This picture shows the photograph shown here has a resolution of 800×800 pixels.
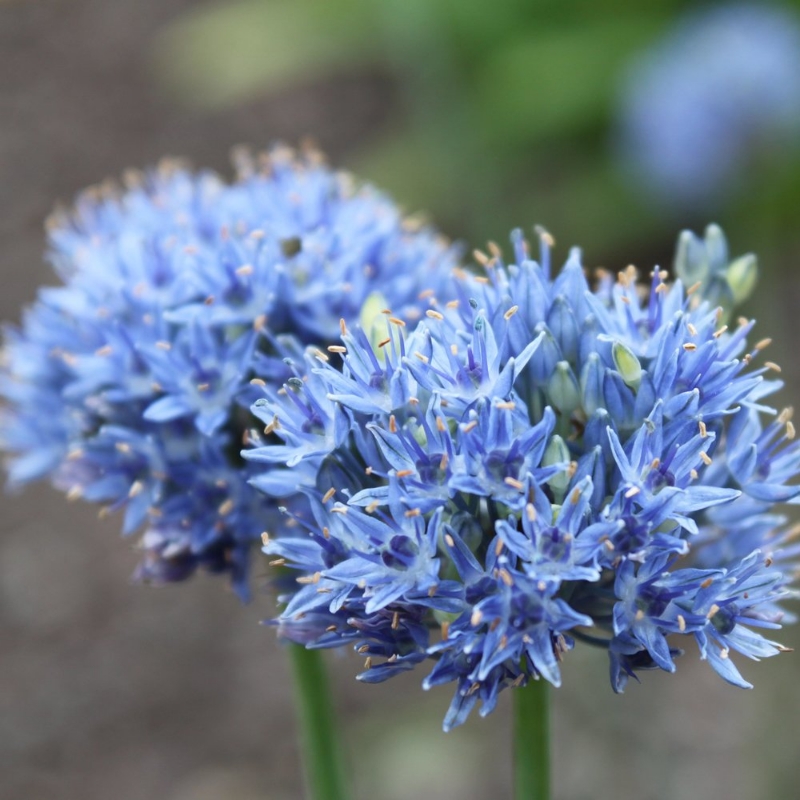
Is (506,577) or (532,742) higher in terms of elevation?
(506,577)

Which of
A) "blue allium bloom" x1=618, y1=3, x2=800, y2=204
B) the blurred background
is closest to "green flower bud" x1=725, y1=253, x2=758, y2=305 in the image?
the blurred background

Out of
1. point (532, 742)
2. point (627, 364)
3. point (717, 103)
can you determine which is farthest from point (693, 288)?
point (717, 103)

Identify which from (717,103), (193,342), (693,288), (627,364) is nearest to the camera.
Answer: (627,364)

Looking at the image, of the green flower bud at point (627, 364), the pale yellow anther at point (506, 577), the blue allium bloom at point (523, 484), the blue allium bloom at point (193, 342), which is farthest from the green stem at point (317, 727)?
the green flower bud at point (627, 364)

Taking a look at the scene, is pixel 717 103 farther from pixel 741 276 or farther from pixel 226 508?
pixel 226 508

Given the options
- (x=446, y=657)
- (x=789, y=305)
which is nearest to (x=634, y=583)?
(x=446, y=657)

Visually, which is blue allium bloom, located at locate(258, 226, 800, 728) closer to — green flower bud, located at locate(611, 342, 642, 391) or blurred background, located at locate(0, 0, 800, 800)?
green flower bud, located at locate(611, 342, 642, 391)

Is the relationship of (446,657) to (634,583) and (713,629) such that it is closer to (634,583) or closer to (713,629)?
(634,583)
